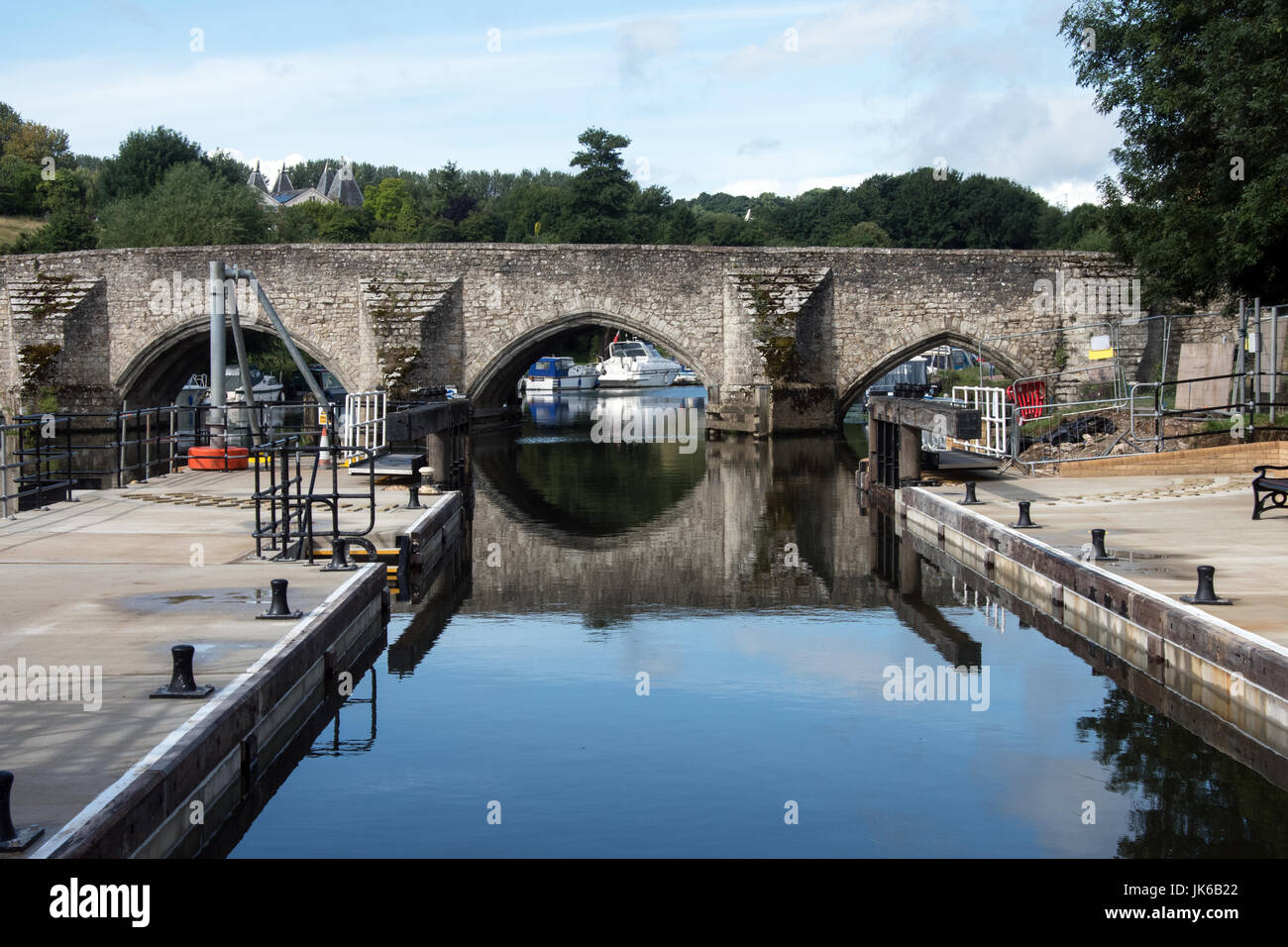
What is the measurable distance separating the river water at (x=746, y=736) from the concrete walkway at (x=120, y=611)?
74cm

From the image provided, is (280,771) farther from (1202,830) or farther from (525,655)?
(1202,830)

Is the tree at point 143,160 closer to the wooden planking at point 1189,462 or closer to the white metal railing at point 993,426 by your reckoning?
the white metal railing at point 993,426

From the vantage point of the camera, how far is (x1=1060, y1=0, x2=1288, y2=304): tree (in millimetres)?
15367

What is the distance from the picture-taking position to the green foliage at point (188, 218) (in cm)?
3675

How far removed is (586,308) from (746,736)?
69.0 feet

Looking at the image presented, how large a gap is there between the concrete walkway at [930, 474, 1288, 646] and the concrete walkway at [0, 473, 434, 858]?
535 cm

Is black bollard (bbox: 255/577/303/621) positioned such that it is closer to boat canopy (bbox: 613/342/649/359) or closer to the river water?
the river water

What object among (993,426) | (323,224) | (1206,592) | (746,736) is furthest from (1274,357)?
(323,224)

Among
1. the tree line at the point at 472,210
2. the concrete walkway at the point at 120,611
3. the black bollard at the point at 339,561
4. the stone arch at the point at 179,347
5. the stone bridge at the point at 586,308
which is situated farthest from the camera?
the tree line at the point at 472,210

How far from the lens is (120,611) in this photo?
8.06m

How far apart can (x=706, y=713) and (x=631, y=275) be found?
20675 mm

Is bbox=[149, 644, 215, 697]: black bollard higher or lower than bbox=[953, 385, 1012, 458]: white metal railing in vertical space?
lower

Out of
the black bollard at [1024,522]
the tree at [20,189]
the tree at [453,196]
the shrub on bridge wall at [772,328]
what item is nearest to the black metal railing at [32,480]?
the black bollard at [1024,522]

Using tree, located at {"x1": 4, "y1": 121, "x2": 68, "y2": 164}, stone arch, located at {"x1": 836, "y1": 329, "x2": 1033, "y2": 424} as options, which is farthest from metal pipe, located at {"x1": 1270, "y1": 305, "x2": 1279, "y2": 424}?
tree, located at {"x1": 4, "y1": 121, "x2": 68, "y2": 164}
